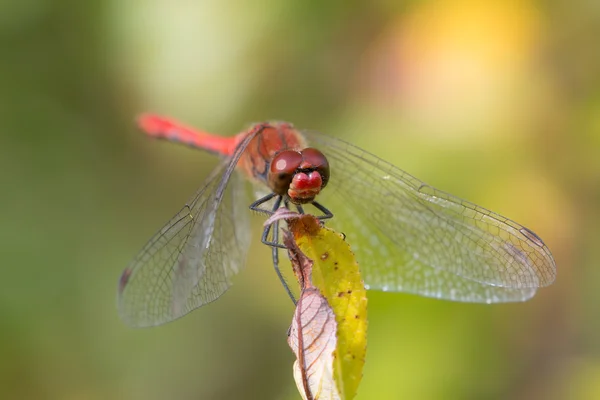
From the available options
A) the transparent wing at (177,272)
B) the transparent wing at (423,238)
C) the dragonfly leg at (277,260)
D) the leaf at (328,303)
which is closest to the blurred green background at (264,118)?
the transparent wing at (423,238)

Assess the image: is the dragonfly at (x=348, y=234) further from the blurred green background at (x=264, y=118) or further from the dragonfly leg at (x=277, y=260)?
the blurred green background at (x=264, y=118)

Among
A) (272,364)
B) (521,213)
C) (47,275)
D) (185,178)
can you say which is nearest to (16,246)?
(47,275)

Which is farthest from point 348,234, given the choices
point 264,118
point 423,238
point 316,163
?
point 264,118

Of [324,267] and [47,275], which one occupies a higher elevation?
[47,275]

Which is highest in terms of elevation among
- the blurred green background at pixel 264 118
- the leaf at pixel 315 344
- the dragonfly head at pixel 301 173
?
the blurred green background at pixel 264 118

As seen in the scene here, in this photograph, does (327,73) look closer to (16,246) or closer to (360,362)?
(16,246)

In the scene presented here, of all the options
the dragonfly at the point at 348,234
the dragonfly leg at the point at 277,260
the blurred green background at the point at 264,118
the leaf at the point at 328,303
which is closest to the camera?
the leaf at the point at 328,303

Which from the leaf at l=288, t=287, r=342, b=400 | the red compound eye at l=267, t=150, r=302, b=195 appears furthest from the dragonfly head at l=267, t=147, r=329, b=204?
the leaf at l=288, t=287, r=342, b=400

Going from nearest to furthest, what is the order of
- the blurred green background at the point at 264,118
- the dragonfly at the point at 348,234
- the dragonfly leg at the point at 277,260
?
the dragonfly leg at the point at 277,260
the dragonfly at the point at 348,234
the blurred green background at the point at 264,118
